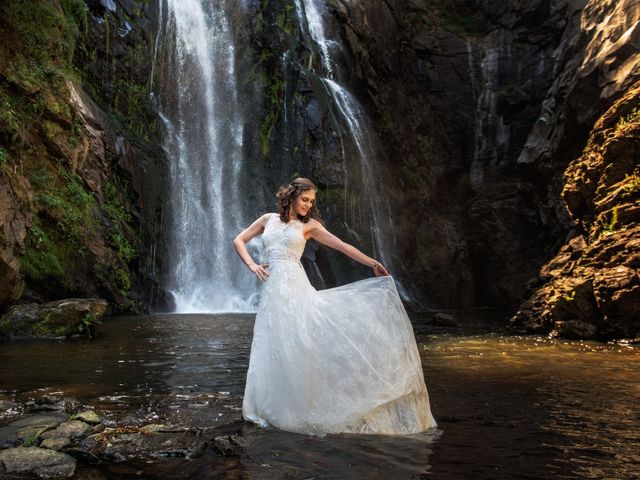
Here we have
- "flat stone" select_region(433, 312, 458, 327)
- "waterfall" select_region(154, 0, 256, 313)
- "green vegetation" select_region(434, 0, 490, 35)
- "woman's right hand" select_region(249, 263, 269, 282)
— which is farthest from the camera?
"green vegetation" select_region(434, 0, 490, 35)

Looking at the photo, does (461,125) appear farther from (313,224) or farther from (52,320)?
(313,224)

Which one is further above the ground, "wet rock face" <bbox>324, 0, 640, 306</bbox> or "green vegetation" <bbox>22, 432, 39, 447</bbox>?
"wet rock face" <bbox>324, 0, 640, 306</bbox>

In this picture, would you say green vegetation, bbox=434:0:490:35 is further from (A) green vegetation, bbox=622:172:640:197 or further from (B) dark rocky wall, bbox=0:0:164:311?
(A) green vegetation, bbox=622:172:640:197

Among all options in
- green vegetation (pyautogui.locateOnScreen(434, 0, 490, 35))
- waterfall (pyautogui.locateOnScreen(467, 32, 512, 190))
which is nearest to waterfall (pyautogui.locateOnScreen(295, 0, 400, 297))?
waterfall (pyautogui.locateOnScreen(467, 32, 512, 190))

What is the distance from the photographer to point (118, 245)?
16.1 metres

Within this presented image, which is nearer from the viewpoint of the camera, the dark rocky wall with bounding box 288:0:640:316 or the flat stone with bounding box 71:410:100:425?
the flat stone with bounding box 71:410:100:425

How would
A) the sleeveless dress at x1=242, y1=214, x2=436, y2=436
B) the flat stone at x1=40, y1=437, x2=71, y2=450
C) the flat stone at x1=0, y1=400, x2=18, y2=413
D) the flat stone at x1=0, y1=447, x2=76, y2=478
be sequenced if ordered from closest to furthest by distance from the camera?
the flat stone at x1=0, y1=447, x2=76, y2=478, the flat stone at x1=40, y1=437, x2=71, y2=450, the sleeveless dress at x1=242, y1=214, x2=436, y2=436, the flat stone at x1=0, y1=400, x2=18, y2=413

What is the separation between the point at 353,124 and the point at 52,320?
16.7m

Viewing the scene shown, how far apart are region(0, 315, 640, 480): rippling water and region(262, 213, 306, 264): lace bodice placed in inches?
56.8

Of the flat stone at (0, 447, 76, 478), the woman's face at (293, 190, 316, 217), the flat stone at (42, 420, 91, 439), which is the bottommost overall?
the flat stone at (0, 447, 76, 478)

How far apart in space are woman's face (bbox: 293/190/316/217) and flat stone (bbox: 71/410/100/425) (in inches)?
92.7

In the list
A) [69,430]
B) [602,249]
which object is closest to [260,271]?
[69,430]

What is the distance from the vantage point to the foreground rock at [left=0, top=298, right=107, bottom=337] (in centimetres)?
977

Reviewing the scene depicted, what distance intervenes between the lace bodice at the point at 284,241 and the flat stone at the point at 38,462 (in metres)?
2.20
